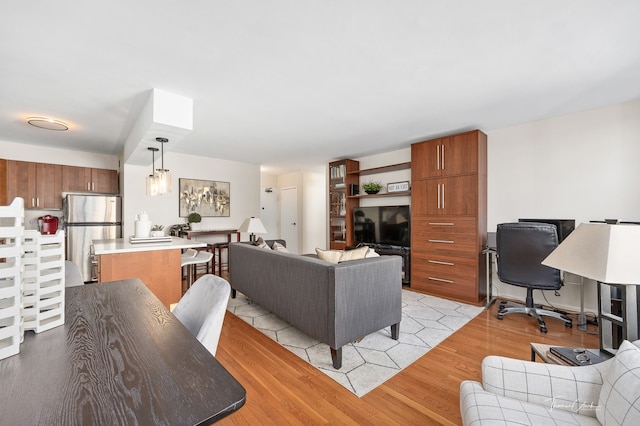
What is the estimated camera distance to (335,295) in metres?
1.95

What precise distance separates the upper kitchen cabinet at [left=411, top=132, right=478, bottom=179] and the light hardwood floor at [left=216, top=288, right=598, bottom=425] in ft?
6.41

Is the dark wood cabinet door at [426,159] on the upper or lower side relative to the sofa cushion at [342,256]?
upper

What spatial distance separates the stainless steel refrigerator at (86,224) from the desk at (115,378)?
413 centimetres

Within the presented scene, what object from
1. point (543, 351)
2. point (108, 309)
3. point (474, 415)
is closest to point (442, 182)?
point (543, 351)

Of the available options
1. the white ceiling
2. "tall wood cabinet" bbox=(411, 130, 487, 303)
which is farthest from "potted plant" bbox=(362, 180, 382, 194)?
the white ceiling

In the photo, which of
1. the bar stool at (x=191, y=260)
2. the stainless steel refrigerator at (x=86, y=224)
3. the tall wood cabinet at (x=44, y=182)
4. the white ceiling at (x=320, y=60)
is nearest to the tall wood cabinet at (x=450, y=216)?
the white ceiling at (x=320, y=60)

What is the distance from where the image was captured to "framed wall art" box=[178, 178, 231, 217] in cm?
508

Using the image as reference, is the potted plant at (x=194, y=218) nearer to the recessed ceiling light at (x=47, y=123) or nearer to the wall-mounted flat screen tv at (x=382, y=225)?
the recessed ceiling light at (x=47, y=123)

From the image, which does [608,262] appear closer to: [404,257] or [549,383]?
[549,383]

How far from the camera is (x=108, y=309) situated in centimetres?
111

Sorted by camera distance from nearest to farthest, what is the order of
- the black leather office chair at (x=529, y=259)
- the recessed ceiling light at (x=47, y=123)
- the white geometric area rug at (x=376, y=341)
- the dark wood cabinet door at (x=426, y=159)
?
the white geometric area rug at (x=376, y=341) → the black leather office chair at (x=529, y=259) → the recessed ceiling light at (x=47, y=123) → the dark wood cabinet door at (x=426, y=159)

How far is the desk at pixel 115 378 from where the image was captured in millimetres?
531

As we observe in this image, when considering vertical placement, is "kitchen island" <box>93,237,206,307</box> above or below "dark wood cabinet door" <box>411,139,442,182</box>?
below

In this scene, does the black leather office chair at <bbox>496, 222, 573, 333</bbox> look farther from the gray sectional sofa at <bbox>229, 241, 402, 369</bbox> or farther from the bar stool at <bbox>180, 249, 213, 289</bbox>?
the bar stool at <bbox>180, 249, 213, 289</bbox>
